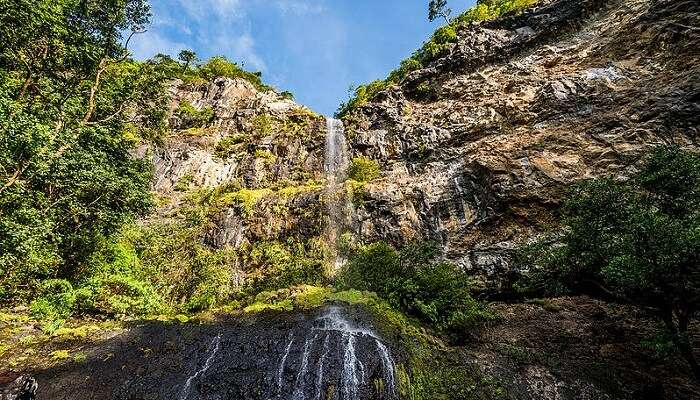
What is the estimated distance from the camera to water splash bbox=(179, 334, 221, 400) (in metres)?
8.02

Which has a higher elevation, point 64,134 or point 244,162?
point 244,162

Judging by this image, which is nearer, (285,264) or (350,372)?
(350,372)

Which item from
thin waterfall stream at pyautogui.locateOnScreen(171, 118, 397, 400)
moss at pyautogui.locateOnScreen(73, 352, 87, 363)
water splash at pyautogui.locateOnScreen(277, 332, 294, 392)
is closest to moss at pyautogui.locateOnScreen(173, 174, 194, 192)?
thin waterfall stream at pyautogui.locateOnScreen(171, 118, 397, 400)

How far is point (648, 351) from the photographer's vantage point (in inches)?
357

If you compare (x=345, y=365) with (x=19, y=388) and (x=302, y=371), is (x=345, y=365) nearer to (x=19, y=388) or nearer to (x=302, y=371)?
(x=302, y=371)

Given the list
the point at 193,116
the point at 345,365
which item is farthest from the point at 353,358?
the point at 193,116

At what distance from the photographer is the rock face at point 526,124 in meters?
14.3

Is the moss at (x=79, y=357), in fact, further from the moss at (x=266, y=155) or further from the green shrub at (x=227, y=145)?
the green shrub at (x=227, y=145)

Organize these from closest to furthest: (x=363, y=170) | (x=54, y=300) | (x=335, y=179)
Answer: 1. (x=54, y=300)
2. (x=363, y=170)
3. (x=335, y=179)

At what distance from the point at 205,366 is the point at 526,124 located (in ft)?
55.6

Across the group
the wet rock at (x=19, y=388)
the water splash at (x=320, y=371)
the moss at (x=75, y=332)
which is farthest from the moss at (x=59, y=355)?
the water splash at (x=320, y=371)

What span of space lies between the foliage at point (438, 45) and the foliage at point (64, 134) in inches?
652

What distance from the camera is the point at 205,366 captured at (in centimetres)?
908

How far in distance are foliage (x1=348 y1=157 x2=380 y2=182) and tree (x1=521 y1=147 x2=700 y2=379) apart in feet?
38.4
